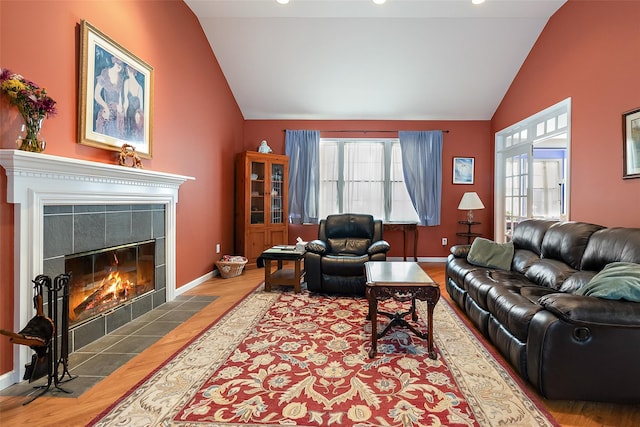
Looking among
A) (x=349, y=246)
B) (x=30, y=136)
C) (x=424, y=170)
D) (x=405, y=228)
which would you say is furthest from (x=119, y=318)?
(x=424, y=170)

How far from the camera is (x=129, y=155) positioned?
113 inches

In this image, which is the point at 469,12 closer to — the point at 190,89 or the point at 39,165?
the point at 190,89

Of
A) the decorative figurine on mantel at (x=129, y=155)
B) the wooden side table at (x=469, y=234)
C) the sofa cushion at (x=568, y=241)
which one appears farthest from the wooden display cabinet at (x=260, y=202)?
the sofa cushion at (x=568, y=241)

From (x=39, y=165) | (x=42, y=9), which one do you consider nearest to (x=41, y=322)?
(x=39, y=165)

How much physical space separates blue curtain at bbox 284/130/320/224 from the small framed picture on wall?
8.19 feet

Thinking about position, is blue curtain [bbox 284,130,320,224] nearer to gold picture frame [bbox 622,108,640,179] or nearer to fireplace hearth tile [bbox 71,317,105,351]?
fireplace hearth tile [bbox 71,317,105,351]

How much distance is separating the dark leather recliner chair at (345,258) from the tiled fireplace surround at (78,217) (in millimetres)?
1629

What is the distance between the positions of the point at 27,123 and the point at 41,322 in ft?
3.90

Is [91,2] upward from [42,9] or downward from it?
upward

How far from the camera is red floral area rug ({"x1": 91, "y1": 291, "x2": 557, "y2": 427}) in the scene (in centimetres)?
166

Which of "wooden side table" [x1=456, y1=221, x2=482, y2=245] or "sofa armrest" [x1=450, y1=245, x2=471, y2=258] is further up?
"wooden side table" [x1=456, y1=221, x2=482, y2=245]

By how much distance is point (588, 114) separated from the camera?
3.43m

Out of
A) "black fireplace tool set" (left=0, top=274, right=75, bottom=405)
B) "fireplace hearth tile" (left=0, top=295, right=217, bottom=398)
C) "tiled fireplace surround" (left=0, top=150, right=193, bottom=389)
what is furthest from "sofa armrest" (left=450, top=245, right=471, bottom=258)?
"black fireplace tool set" (left=0, top=274, right=75, bottom=405)

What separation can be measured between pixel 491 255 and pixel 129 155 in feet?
12.0
